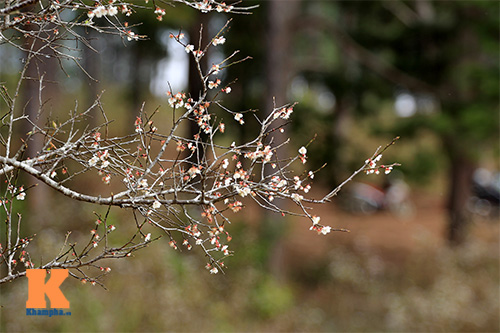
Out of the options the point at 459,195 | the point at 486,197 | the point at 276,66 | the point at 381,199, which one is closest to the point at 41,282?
the point at 276,66

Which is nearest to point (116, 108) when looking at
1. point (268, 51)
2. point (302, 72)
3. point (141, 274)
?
point (302, 72)

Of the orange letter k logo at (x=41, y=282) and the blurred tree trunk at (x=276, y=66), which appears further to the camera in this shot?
the blurred tree trunk at (x=276, y=66)

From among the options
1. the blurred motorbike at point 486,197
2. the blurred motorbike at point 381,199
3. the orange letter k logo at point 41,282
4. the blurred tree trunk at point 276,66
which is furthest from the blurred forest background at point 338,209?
the blurred motorbike at point 486,197

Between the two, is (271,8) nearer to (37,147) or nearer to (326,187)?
(326,187)

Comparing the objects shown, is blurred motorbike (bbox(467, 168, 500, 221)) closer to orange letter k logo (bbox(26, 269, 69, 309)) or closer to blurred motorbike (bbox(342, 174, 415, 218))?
blurred motorbike (bbox(342, 174, 415, 218))

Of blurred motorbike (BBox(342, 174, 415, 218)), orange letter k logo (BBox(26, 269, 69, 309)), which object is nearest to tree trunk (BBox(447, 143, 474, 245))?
blurred motorbike (BBox(342, 174, 415, 218))

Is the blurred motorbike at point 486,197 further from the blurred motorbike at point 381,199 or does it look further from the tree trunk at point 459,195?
the tree trunk at point 459,195
